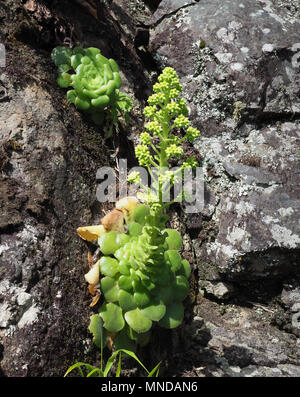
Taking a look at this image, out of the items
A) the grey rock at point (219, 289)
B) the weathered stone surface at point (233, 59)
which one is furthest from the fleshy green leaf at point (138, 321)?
the weathered stone surface at point (233, 59)

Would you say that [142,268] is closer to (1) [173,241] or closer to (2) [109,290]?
(2) [109,290]

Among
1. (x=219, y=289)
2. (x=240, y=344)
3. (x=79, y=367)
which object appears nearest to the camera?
(x=79, y=367)

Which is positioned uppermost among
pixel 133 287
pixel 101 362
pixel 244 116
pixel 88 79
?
pixel 88 79

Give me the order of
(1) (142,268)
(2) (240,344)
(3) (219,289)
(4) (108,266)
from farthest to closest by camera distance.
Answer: (3) (219,289) → (2) (240,344) → (4) (108,266) → (1) (142,268)

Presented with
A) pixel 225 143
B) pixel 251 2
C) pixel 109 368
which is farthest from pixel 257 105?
pixel 109 368

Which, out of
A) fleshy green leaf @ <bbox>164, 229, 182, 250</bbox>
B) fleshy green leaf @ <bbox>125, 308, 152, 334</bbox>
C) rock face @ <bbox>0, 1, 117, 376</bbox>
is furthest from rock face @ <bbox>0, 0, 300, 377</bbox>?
fleshy green leaf @ <bbox>164, 229, 182, 250</bbox>

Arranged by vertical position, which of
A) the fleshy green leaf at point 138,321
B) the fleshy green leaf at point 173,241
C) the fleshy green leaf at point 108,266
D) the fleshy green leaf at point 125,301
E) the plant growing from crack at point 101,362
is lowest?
the plant growing from crack at point 101,362

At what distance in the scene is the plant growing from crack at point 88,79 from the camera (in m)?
2.95

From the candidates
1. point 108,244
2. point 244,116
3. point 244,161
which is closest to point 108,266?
point 108,244

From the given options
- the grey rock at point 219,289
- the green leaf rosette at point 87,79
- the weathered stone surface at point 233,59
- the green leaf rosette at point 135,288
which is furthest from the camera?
the weathered stone surface at point 233,59

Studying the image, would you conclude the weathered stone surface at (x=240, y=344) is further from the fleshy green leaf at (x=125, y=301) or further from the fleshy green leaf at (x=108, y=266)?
the fleshy green leaf at (x=108, y=266)

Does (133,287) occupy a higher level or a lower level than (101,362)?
higher

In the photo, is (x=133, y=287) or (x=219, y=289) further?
(x=219, y=289)

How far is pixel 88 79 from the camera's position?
9.70 feet
